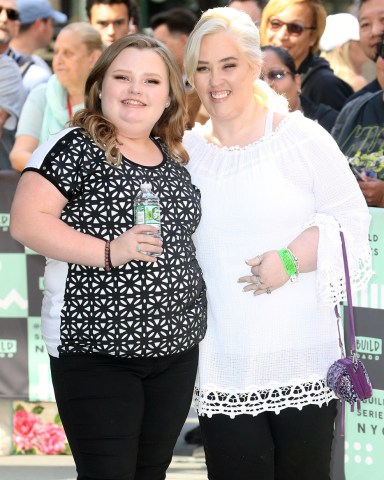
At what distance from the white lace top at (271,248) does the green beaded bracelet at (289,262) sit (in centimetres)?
7

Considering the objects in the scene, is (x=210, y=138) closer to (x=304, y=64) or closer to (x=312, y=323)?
(x=312, y=323)

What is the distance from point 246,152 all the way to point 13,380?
206cm

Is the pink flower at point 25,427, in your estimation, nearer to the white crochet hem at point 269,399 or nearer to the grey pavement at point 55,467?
the grey pavement at point 55,467

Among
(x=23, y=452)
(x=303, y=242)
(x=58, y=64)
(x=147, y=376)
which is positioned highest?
(x=58, y=64)

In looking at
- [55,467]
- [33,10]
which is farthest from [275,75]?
[33,10]

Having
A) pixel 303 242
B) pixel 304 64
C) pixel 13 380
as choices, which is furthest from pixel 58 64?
pixel 303 242

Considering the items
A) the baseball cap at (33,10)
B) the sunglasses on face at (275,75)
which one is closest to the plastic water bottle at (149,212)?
the sunglasses on face at (275,75)

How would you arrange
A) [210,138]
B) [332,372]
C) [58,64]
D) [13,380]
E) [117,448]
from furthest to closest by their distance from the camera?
1. [58,64]
2. [13,380]
3. [210,138]
4. [332,372]
5. [117,448]

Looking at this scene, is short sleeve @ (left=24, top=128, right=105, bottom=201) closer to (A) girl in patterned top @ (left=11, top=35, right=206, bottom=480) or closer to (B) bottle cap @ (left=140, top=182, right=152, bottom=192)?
(A) girl in patterned top @ (left=11, top=35, right=206, bottom=480)

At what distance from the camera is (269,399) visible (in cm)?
334

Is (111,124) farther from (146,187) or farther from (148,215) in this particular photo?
(148,215)

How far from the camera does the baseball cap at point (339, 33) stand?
743cm

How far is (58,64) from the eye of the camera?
559 centimetres

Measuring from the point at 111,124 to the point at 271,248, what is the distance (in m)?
0.68
